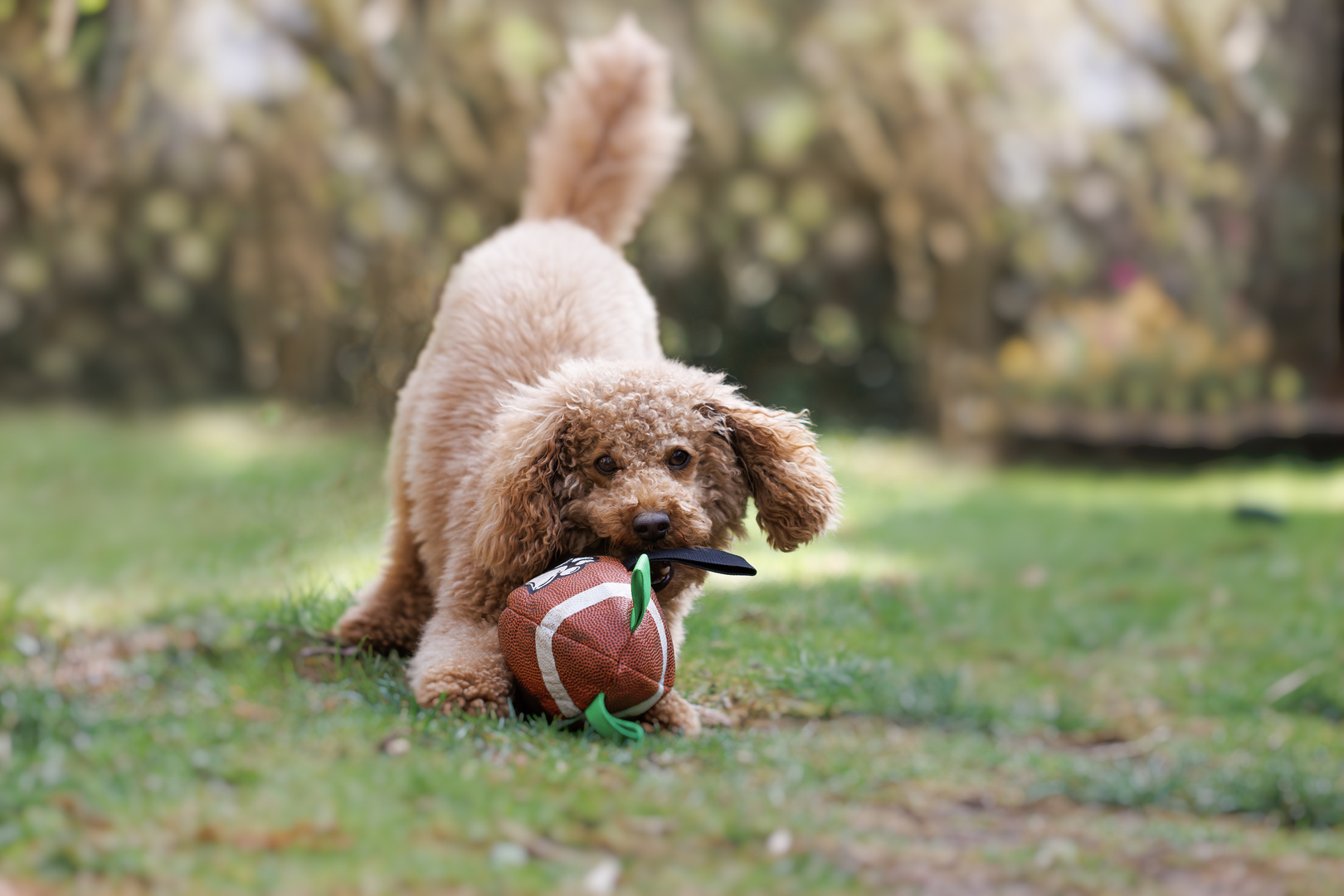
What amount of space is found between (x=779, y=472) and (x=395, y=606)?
1195 mm

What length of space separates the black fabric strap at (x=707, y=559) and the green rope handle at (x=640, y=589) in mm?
61

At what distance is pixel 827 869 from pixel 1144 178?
31.4 ft

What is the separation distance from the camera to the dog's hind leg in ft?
9.73

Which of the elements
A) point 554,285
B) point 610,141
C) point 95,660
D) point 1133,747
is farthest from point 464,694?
point 1133,747

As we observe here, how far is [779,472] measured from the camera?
99.6 inches

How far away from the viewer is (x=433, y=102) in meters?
7.30

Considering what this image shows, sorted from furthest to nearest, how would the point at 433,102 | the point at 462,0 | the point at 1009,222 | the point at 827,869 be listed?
the point at 1009,222
the point at 433,102
the point at 462,0
the point at 827,869

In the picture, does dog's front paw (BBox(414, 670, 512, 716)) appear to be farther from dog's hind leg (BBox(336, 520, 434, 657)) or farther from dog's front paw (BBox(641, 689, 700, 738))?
dog's hind leg (BBox(336, 520, 434, 657))

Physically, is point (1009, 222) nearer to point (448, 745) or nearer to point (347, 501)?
point (347, 501)

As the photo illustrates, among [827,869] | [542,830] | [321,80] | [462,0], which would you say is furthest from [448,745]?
[321,80]

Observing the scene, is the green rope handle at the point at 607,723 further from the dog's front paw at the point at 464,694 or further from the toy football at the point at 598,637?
the dog's front paw at the point at 464,694

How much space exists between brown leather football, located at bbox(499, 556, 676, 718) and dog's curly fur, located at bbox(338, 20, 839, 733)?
10 cm

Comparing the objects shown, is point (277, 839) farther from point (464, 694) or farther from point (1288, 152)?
point (1288, 152)

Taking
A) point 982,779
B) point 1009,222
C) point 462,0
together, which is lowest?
point 982,779
